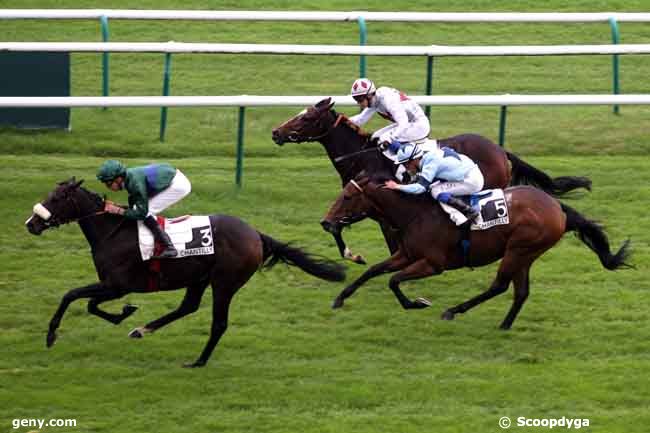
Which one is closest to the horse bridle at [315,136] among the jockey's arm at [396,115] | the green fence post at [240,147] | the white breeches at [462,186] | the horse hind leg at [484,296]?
the jockey's arm at [396,115]

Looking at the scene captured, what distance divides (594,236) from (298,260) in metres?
2.28

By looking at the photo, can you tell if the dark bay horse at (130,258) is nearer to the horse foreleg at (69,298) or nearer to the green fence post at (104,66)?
the horse foreleg at (69,298)

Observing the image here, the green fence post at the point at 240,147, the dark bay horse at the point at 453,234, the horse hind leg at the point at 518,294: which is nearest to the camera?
the dark bay horse at the point at 453,234

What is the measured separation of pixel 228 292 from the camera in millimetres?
9164

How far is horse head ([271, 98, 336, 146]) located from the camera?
35.9ft

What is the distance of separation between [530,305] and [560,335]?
61cm

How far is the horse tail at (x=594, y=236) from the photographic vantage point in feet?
32.8

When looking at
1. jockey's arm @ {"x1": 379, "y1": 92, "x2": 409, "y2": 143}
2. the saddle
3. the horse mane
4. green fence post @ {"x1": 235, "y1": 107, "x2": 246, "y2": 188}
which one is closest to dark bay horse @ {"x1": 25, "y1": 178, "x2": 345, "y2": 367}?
the saddle

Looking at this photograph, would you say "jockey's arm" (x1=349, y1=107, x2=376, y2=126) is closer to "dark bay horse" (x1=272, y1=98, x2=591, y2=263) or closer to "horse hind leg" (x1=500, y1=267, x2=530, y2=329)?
"dark bay horse" (x1=272, y1=98, x2=591, y2=263)

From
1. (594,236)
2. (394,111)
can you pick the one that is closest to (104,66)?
(394,111)

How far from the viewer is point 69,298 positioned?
29.5 feet

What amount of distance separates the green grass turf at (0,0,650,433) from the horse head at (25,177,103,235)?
3.14 feet

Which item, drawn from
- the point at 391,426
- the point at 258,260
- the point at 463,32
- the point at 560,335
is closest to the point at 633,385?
→ the point at 560,335

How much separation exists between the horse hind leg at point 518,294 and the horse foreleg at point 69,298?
2.98 metres
